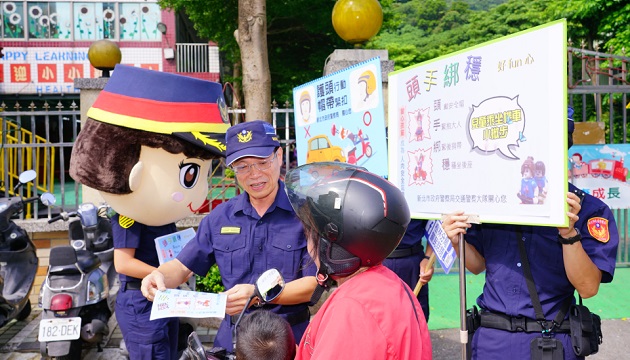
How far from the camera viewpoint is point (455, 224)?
2.24 m

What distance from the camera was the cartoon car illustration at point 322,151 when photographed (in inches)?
145

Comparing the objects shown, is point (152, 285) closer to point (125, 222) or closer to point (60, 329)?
point (125, 222)

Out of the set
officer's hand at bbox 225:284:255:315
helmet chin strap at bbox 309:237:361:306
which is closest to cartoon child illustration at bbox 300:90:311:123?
officer's hand at bbox 225:284:255:315

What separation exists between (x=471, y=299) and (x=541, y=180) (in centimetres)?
440

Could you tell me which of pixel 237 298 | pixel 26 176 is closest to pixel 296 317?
pixel 237 298

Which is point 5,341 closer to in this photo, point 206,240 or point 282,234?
point 206,240

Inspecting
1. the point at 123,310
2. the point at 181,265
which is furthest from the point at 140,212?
the point at 181,265

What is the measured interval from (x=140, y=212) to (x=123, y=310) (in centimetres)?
62

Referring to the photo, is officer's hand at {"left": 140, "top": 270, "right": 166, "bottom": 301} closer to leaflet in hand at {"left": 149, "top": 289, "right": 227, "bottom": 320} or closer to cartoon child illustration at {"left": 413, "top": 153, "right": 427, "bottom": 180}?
leaflet in hand at {"left": 149, "top": 289, "right": 227, "bottom": 320}

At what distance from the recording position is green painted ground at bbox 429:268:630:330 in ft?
18.1

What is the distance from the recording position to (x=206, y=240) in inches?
107

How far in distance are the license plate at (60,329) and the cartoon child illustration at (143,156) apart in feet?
3.14

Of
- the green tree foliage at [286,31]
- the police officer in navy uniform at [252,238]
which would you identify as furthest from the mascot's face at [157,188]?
the green tree foliage at [286,31]

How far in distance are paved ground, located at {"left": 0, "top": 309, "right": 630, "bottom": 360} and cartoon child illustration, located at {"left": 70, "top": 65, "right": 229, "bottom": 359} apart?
3.78 ft
